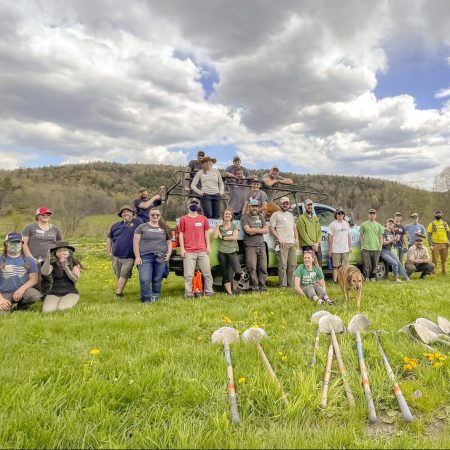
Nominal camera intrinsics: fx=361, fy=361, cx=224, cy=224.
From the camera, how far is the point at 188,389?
2.80 meters

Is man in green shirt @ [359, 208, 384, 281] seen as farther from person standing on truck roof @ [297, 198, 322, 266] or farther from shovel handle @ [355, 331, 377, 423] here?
shovel handle @ [355, 331, 377, 423]

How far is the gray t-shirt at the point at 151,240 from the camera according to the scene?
6.95 metres

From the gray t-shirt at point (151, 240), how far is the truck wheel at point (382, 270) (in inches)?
243

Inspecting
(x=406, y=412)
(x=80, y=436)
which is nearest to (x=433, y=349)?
(x=406, y=412)

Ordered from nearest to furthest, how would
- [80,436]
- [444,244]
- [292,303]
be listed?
[80,436] → [292,303] → [444,244]

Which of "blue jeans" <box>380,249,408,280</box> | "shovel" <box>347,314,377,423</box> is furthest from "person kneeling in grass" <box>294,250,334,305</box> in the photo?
"blue jeans" <box>380,249,408,280</box>

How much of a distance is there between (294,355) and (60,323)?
10.4 feet

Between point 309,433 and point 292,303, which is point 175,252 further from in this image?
point 309,433

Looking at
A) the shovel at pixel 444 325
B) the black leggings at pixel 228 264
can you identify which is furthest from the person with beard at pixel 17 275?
the shovel at pixel 444 325

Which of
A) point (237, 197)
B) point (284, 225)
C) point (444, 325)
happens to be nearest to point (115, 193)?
point (237, 197)

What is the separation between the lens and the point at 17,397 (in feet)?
8.57

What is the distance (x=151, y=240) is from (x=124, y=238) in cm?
79

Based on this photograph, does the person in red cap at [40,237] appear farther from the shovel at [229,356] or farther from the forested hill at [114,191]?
the shovel at [229,356]

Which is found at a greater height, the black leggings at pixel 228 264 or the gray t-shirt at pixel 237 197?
the gray t-shirt at pixel 237 197
